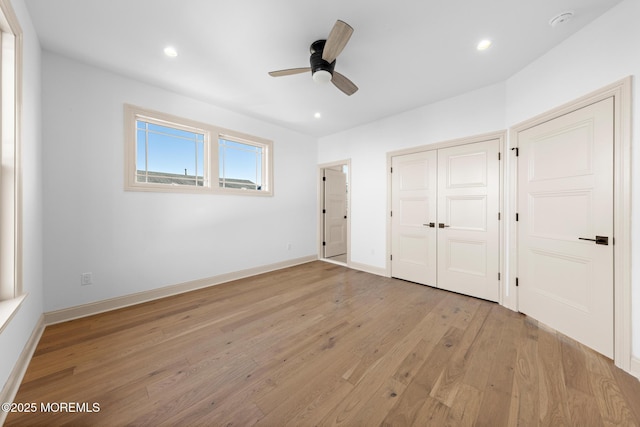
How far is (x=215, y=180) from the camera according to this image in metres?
3.54

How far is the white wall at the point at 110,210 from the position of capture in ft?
7.69

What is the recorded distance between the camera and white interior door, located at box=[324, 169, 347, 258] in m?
5.29

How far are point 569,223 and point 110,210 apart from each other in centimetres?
485

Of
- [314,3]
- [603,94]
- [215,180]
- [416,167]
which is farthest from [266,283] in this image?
[603,94]

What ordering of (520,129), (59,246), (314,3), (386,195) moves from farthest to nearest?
1. (386,195)
2. (520,129)
3. (59,246)
4. (314,3)

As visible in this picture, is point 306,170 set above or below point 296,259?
above

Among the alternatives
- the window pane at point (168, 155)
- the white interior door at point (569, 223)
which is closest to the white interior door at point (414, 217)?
the white interior door at point (569, 223)

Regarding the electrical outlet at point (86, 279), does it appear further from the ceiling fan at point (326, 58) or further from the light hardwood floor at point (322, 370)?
the ceiling fan at point (326, 58)

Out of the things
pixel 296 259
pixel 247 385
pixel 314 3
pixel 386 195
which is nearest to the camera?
pixel 247 385

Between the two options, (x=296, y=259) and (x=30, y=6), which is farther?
(x=296, y=259)

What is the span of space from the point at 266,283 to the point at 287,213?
4.95 ft

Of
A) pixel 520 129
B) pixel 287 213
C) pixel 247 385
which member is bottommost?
pixel 247 385

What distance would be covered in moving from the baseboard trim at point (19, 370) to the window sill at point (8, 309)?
0.42m

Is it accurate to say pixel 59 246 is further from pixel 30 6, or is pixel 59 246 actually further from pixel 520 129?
pixel 520 129
